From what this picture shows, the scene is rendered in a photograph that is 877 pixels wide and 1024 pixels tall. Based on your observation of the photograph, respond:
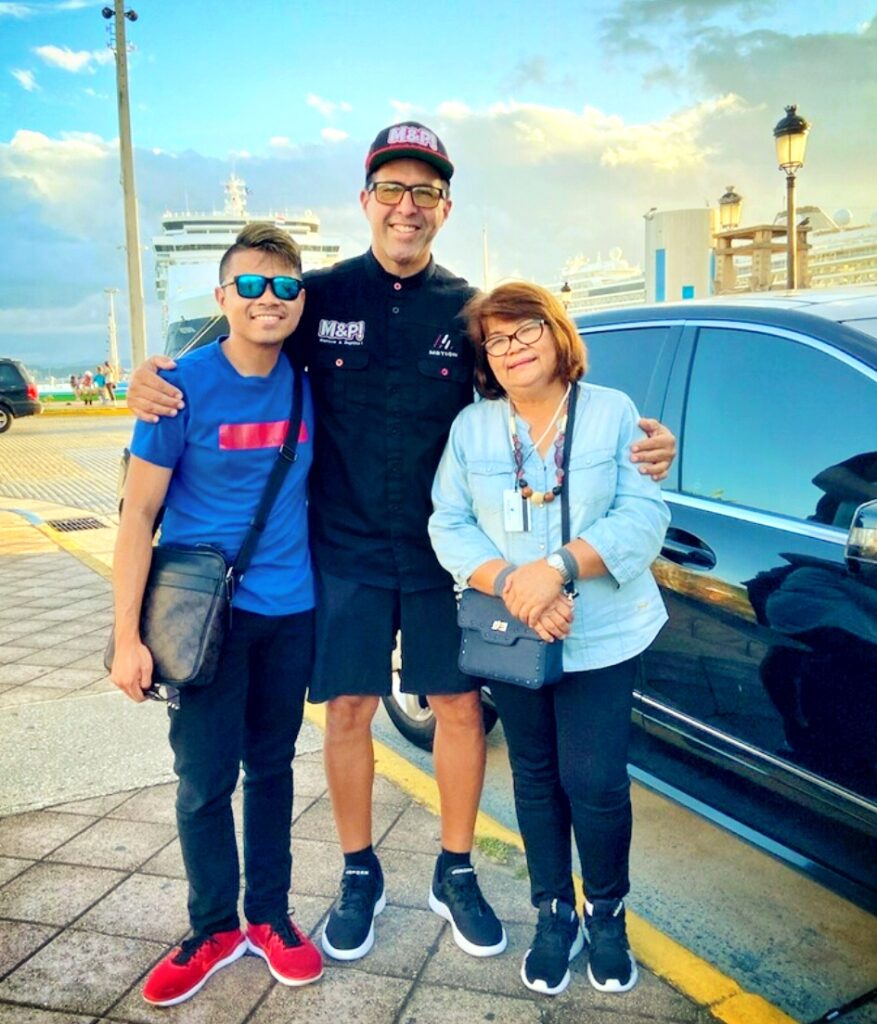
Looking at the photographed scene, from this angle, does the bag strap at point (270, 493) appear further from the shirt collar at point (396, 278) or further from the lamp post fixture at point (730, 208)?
the lamp post fixture at point (730, 208)

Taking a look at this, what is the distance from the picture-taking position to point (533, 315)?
2.03 metres

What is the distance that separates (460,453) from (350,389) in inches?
13.2

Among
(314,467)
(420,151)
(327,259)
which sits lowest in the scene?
(314,467)

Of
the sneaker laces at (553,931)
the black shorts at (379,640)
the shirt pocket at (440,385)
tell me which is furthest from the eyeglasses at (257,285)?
the sneaker laces at (553,931)

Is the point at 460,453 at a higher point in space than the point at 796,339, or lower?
lower

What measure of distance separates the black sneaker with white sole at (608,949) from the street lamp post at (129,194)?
18540mm

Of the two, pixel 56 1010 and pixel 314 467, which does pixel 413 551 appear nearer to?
pixel 314 467

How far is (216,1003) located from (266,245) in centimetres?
176

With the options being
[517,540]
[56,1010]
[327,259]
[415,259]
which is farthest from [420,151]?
[327,259]

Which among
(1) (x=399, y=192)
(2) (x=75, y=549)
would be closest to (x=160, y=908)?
(1) (x=399, y=192)

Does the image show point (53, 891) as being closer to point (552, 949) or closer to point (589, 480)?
point (552, 949)

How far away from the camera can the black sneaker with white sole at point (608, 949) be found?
2.12 meters

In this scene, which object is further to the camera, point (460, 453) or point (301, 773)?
point (301, 773)

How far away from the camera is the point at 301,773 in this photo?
336 cm
